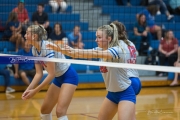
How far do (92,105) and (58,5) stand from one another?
507 cm

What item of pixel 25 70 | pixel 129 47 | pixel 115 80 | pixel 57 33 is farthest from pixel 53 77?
pixel 57 33

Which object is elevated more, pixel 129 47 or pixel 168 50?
pixel 129 47

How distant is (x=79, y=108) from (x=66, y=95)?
10.6 feet

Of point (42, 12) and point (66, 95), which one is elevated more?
point (42, 12)

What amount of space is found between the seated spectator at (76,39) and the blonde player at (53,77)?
5987 mm

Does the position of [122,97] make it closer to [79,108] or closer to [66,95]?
[66,95]

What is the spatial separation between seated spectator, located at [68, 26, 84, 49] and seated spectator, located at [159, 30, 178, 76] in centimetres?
245

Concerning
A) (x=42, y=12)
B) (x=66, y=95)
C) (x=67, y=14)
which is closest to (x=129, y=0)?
(x=67, y=14)

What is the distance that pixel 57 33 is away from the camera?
1302 centimetres

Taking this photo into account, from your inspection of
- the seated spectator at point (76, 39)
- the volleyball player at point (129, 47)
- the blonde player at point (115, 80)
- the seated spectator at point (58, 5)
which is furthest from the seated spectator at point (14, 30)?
the blonde player at point (115, 80)

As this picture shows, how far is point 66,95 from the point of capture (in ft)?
22.1

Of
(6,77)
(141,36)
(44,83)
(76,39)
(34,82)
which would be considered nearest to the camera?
(44,83)

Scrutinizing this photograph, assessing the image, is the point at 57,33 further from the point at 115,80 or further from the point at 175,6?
the point at 115,80

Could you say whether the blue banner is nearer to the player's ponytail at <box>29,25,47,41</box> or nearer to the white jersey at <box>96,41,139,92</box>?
the player's ponytail at <box>29,25,47,41</box>
